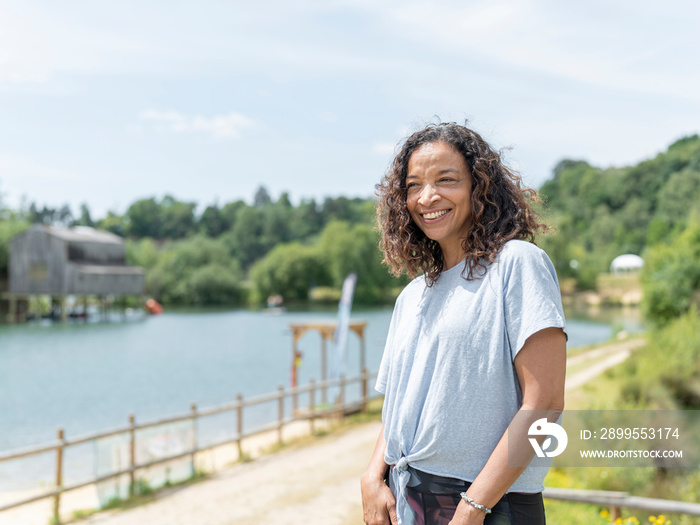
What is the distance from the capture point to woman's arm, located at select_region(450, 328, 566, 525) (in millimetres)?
1603

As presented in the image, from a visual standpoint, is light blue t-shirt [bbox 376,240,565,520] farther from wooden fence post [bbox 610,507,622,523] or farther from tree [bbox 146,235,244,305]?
tree [bbox 146,235,244,305]

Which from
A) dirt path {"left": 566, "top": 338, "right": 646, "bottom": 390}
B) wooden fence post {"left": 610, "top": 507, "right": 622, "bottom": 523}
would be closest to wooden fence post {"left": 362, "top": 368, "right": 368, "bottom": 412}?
dirt path {"left": 566, "top": 338, "right": 646, "bottom": 390}

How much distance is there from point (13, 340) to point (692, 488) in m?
40.5

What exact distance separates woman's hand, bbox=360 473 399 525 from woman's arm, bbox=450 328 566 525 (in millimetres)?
309

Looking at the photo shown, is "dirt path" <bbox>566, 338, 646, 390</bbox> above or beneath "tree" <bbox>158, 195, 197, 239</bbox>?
Result: beneath

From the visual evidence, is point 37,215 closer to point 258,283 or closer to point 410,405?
point 258,283

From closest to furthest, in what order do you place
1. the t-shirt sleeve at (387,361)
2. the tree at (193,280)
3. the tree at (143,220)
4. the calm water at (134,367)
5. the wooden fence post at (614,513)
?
1. the t-shirt sleeve at (387,361)
2. the wooden fence post at (614,513)
3. the calm water at (134,367)
4. the tree at (193,280)
5. the tree at (143,220)

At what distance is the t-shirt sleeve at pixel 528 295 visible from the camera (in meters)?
1.58

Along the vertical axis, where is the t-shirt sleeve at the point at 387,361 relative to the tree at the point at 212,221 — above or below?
below

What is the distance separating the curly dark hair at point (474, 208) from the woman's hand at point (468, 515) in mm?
613

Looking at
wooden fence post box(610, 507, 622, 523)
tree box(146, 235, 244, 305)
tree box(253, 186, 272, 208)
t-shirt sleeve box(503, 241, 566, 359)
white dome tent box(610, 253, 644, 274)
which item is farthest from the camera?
tree box(253, 186, 272, 208)

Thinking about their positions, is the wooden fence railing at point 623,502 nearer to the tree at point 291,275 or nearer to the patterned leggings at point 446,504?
the patterned leggings at point 446,504

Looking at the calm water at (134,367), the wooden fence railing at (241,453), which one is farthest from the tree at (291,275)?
the wooden fence railing at (241,453)

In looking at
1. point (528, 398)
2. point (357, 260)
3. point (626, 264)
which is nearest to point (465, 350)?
point (528, 398)
